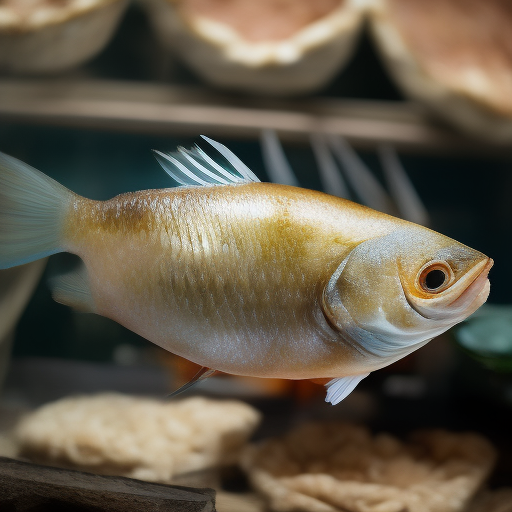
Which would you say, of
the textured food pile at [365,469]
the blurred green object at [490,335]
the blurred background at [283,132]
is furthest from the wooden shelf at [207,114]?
the textured food pile at [365,469]

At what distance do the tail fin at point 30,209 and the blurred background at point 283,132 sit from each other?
22 centimetres

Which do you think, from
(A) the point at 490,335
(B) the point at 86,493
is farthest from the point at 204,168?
(A) the point at 490,335

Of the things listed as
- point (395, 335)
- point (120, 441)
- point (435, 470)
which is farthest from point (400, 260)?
point (435, 470)

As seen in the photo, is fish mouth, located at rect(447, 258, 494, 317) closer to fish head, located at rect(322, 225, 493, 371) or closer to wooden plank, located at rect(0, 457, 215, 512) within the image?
fish head, located at rect(322, 225, 493, 371)

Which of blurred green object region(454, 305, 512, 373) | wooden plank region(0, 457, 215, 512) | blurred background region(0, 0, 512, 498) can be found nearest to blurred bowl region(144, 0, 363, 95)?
blurred background region(0, 0, 512, 498)

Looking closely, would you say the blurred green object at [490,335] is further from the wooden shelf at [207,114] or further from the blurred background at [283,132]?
the wooden shelf at [207,114]

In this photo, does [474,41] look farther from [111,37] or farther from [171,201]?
[171,201]

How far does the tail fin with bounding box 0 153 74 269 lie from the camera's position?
0.22 metres

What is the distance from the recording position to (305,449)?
2.18 feet

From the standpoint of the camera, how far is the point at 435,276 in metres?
0.20

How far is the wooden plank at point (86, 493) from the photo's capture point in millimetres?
332

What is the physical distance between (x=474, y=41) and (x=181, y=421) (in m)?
0.70

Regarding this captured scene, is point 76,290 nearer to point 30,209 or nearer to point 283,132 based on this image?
point 30,209

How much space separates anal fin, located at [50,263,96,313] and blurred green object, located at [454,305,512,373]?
1.90 ft
